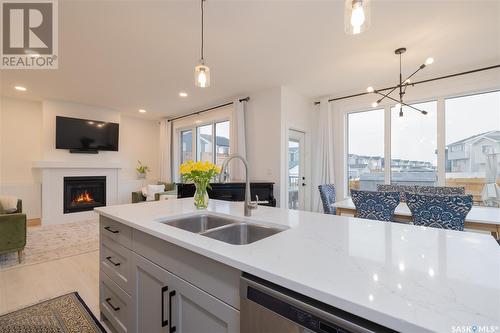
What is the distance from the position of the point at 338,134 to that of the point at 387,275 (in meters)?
4.21

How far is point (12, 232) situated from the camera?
2.81m

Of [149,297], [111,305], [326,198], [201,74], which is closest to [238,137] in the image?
[326,198]

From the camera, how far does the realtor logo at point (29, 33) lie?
215 cm

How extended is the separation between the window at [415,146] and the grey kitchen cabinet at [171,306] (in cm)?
415

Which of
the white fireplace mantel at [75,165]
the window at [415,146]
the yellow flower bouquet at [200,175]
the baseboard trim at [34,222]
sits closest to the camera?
the yellow flower bouquet at [200,175]

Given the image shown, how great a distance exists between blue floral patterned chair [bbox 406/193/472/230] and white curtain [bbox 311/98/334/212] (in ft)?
7.74

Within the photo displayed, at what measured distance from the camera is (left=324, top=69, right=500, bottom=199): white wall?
3.23 m

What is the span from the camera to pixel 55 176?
15.8 feet

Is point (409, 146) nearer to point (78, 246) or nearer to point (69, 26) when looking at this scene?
point (69, 26)

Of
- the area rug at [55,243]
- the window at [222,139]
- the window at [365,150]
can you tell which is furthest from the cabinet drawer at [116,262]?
the window at [365,150]

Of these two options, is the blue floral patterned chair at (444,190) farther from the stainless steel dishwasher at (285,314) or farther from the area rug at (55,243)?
the area rug at (55,243)

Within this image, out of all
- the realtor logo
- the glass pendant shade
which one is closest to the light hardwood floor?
the glass pendant shade

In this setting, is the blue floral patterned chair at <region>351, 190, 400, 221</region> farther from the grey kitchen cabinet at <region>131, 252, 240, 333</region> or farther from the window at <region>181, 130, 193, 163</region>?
the window at <region>181, 130, 193, 163</region>

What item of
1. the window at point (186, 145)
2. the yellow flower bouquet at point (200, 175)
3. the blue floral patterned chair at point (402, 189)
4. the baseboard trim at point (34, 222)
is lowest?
the baseboard trim at point (34, 222)
